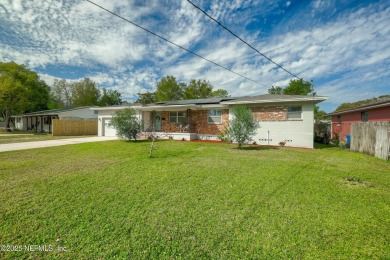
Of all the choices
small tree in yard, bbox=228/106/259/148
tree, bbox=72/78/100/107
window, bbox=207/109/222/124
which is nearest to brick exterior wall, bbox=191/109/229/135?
window, bbox=207/109/222/124

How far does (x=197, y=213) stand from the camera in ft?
11.3

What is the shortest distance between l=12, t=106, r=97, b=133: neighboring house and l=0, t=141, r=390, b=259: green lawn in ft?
75.8

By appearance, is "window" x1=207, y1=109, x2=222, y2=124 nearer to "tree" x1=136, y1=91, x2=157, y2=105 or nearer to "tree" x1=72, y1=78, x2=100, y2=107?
"tree" x1=136, y1=91, x2=157, y2=105

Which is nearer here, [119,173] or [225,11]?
[119,173]

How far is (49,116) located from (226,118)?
28.5 metres

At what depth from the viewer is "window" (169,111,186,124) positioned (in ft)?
58.3

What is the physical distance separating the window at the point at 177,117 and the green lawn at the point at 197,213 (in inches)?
468

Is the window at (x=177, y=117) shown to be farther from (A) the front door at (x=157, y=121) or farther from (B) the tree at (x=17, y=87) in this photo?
(B) the tree at (x=17, y=87)

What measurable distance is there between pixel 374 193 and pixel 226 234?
14.1 feet

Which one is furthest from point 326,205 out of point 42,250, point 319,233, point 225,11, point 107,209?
point 225,11

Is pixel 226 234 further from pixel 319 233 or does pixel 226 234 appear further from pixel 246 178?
pixel 246 178

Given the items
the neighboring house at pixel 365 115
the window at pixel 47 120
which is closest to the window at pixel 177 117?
the neighboring house at pixel 365 115

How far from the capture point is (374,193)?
4445 millimetres

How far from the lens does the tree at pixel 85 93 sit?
156 feet
